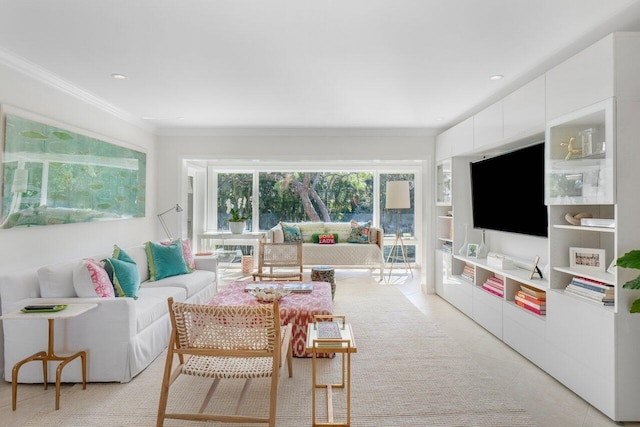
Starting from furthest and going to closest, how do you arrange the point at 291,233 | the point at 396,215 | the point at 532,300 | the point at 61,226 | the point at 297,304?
the point at 396,215
the point at 291,233
the point at 61,226
the point at 297,304
the point at 532,300

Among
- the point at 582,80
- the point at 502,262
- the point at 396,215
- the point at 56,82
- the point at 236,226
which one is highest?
the point at 56,82

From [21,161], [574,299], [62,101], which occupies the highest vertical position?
[62,101]

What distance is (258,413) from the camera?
2.37 m

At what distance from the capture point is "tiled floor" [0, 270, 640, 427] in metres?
2.35

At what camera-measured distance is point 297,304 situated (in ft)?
11.4

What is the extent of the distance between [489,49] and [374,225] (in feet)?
17.6

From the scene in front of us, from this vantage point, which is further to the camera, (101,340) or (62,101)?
(62,101)

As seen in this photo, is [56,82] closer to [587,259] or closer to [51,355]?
[51,355]

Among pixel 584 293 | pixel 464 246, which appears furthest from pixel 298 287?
pixel 584 293

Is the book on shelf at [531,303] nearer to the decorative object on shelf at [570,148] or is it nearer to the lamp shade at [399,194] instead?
the decorative object on shelf at [570,148]

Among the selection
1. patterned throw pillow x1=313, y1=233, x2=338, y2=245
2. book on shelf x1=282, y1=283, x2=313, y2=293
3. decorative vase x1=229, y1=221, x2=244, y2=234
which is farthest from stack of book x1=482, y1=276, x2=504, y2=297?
decorative vase x1=229, y1=221, x2=244, y2=234

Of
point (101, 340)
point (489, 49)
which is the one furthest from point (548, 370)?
point (101, 340)

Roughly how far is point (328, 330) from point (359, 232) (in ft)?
16.4

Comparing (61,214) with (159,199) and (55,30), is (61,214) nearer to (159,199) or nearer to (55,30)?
(55,30)
